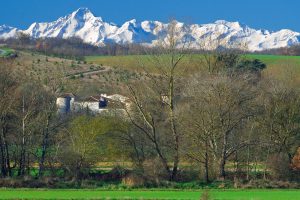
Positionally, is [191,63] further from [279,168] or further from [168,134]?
[279,168]

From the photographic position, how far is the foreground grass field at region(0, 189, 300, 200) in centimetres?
2852

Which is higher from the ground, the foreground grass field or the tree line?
the tree line

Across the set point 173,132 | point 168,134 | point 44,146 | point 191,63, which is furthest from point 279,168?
point 191,63

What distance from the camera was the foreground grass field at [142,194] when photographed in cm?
2852

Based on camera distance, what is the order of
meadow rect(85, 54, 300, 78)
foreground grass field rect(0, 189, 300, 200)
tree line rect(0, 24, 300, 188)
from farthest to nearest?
meadow rect(85, 54, 300, 78) → tree line rect(0, 24, 300, 188) → foreground grass field rect(0, 189, 300, 200)

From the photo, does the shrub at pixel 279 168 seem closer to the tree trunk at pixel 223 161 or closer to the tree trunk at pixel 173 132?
the tree trunk at pixel 223 161

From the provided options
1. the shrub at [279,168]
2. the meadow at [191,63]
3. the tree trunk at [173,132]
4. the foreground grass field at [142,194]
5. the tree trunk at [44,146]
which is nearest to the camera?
the foreground grass field at [142,194]

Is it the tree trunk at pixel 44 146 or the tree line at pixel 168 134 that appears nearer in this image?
the tree line at pixel 168 134

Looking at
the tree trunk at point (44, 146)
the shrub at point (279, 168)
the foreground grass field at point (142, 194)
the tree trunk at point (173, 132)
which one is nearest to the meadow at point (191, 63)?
the tree trunk at point (173, 132)

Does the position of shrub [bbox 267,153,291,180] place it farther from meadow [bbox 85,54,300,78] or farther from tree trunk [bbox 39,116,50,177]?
tree trunk [bbox 39,116,50,177]

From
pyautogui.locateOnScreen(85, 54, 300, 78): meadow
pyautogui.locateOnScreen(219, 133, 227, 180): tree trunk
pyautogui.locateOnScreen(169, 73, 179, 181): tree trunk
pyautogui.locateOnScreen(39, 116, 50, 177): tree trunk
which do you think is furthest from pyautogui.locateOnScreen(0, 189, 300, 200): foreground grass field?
pyautogui.locateOnScreen(85, 54, 300, 78): meadow

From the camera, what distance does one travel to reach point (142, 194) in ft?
100

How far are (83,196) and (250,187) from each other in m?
11.3

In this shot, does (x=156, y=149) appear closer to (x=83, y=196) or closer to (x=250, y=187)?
(x=250, y=187)
